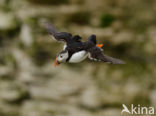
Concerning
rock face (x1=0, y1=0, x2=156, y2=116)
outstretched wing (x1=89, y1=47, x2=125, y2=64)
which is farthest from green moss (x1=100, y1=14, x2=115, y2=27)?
outstretched wing (x1=89, y1=47, x2=125, y2=64)

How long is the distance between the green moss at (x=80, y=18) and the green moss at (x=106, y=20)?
461mm

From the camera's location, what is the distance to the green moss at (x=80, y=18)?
387 inches

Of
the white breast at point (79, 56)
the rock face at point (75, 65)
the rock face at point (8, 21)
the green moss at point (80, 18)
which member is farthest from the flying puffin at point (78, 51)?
the rock face at point (8, 21)

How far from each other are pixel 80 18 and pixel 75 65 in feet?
5.54

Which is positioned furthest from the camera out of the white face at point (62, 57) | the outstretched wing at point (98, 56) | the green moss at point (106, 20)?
the green moss at point (106, 20)

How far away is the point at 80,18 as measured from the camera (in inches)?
400

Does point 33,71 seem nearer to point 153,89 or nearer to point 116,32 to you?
point 116,32

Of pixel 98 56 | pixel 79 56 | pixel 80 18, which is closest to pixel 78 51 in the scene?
pixel 79 56

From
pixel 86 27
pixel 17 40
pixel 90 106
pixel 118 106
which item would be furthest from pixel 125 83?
pixel 17 40

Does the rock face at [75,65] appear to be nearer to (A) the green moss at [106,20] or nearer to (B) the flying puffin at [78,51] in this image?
(A) the green moss at [106,20]

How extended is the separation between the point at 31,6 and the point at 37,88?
293 centimetres

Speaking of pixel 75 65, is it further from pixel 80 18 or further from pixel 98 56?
pixel 98 56

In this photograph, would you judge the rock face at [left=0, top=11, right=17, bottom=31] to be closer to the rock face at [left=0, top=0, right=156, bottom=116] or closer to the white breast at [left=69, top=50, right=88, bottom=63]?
the rock face at [left=0, top=0, right=156, bottom=116]

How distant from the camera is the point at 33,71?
10711mm
